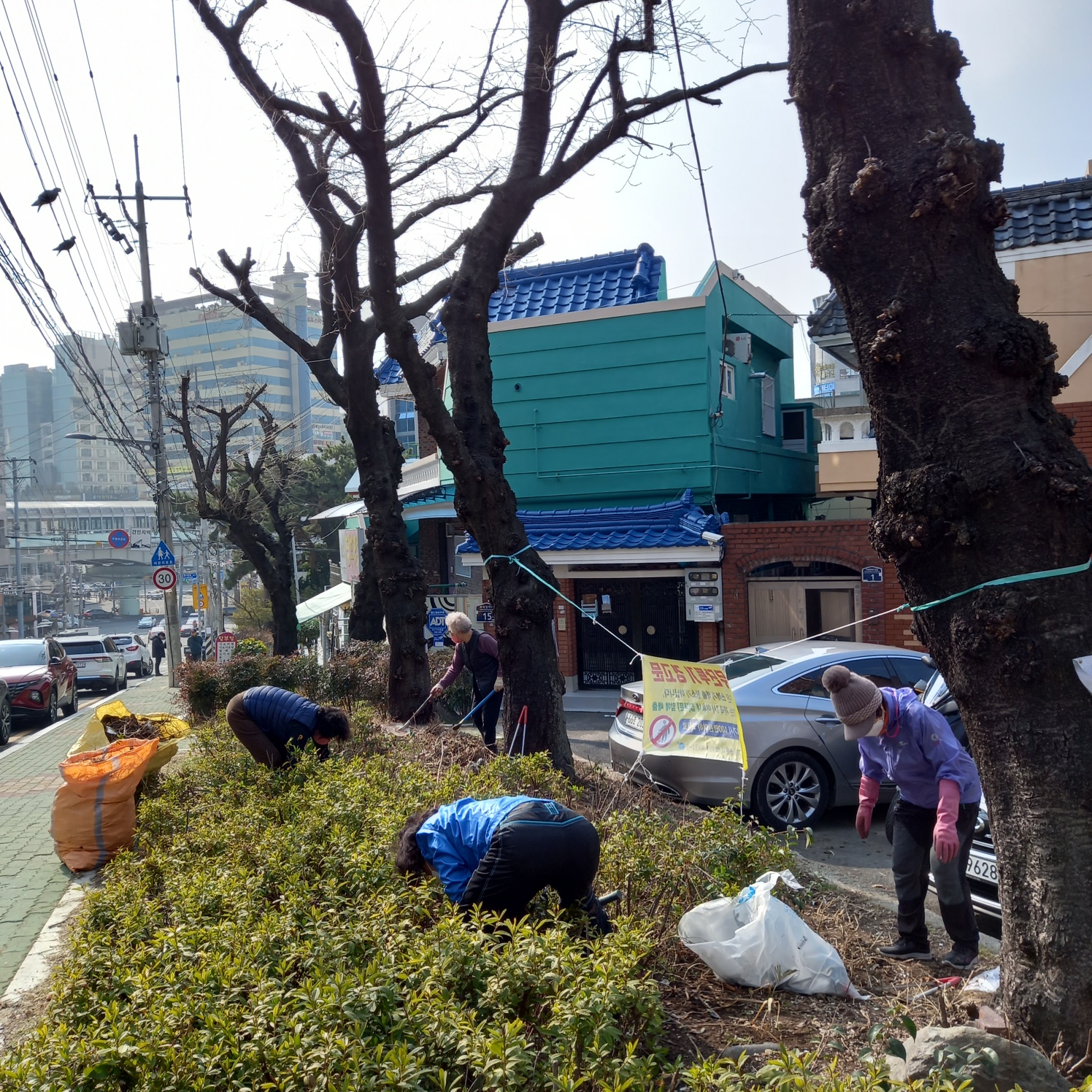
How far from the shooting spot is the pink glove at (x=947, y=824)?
193 inches

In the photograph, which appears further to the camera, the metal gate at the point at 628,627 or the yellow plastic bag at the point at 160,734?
the metal gate at the point at 628,627

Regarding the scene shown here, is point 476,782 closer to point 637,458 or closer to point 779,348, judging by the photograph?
point 637,458

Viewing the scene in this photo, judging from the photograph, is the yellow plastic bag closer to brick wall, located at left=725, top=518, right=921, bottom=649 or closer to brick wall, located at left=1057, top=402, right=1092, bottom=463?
brick wall, located at left=725, top=518, right=921, bottom=649

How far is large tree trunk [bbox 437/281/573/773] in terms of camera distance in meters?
7.82

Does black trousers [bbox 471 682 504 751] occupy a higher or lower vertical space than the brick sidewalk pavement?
higher

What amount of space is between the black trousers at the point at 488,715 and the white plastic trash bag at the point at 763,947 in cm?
538

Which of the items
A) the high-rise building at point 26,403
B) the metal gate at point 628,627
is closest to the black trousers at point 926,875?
the metal gate at point 628,627

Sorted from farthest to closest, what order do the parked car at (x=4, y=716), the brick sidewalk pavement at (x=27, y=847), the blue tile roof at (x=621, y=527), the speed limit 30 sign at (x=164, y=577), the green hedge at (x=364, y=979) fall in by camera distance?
the speed limit 30 sign at (x=164, y=577), the blue tile roof at (x=621, y=527), the parked car at (x=4, y=716), the brick sidewalk pavement at (x=27, y=847), the green hedge at (x=364, y=979)

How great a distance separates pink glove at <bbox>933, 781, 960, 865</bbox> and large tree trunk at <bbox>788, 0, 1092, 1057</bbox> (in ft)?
4.47

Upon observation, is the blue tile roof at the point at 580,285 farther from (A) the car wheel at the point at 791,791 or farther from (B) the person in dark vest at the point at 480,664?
(A) the car wheel at the point at 791,791

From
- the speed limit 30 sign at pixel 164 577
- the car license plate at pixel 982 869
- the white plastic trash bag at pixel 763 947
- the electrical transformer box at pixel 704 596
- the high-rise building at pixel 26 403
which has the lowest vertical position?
the car license plate at pixel 982 869

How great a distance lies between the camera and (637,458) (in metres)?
18.2

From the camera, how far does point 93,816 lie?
24.7 ft

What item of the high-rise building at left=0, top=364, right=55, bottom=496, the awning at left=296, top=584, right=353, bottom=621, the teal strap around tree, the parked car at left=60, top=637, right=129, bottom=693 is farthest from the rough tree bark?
the high-rise building at left=0, top=364, right=55, bottom=496
